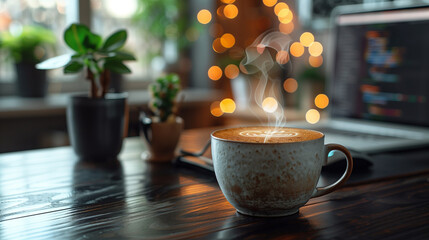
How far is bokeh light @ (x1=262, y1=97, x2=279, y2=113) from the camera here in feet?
8.01

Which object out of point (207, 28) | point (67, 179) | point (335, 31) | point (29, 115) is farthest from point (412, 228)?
point (207, 28)

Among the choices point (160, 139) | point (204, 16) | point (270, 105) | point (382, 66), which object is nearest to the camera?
point (160, 139)

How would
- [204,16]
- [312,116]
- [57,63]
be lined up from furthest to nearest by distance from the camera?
[204,16], [312,116], [57,63]

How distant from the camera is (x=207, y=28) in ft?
8.90

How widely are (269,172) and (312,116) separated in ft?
6.26

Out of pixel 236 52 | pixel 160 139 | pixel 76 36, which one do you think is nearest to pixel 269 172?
pixel 160 139

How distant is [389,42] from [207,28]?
5.60ft

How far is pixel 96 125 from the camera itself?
33.5 inches

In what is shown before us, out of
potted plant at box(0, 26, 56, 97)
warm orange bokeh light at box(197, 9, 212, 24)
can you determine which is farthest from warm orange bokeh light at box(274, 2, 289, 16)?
potted plant at box(0, 26, 56, 97)

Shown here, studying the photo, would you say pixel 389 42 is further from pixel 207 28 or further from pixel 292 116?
pixel 207 28

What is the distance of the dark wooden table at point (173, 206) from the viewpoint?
0.48 meters

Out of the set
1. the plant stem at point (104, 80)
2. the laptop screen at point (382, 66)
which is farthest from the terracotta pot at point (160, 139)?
the laptop screen at point (382, 66)

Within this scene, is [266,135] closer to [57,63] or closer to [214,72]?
[57,63]

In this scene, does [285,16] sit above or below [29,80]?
above
